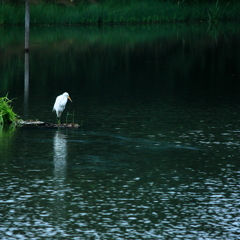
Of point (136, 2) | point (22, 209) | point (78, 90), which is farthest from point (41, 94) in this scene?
point (136, 2)

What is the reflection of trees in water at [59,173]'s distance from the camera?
37.3 feet

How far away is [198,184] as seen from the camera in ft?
42.6

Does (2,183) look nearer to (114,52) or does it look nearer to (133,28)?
(114,52)

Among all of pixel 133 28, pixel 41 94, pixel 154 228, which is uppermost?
pixel 133 28

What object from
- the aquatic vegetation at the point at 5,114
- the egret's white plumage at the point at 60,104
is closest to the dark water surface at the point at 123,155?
the egret's white plumage at the point at 60,104

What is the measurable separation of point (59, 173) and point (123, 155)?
196 cm

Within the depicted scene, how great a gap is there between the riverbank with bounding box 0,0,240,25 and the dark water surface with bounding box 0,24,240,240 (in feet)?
75.5

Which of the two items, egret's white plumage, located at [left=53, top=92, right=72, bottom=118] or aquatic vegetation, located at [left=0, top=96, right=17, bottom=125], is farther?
egret's white plumage, located at [left=53, top=92, right=72, bottom=118]

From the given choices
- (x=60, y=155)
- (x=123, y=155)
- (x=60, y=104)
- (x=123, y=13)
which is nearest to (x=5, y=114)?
(x=60, y=104)

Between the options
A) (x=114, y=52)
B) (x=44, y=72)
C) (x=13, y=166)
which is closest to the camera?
(x=13, y=166)

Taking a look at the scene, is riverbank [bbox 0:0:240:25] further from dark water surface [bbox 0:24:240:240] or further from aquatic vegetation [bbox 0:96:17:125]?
aquatic vegetation [bbox 0:96:17:125]

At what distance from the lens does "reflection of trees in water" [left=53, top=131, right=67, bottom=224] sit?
11367 millimetres

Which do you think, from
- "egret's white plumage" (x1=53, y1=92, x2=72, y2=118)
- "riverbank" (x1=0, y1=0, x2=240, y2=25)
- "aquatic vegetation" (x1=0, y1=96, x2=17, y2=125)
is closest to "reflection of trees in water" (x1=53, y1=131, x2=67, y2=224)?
"egret's white plumage" (x1=53, y1=92, x2=72, y2=118)

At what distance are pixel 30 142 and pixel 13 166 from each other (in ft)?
8.04
